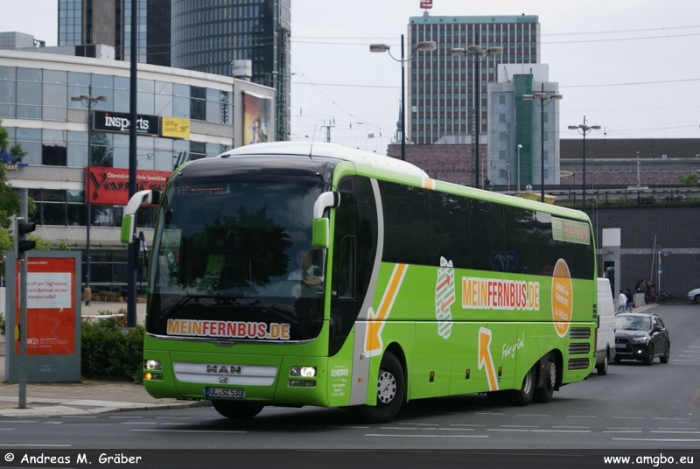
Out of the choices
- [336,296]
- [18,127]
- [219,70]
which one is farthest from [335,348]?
[219,70]

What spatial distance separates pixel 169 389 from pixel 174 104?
68.4 meters

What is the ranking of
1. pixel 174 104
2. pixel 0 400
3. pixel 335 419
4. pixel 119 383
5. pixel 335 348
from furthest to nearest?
pixel 174 104 < pixel 119 383 < pixel 0 400 < pixel 335 419 < pixel 335 348

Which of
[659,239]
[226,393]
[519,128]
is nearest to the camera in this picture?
[226,393]

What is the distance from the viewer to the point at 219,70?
544 feet

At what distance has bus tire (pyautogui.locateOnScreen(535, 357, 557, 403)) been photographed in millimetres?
21469

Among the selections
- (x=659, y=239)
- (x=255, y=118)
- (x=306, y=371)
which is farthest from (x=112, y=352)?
(x=255, y=118)

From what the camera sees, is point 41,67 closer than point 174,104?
Yes

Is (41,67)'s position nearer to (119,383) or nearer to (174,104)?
(174,104)

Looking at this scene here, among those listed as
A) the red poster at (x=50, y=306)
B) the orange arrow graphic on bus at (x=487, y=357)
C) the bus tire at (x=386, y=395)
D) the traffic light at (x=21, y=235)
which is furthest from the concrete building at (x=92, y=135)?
the bus tire at (x=386, y=395)

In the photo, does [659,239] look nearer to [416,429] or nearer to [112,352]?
[112,352]

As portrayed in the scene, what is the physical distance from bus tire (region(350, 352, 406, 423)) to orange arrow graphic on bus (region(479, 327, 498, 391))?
2.98 m

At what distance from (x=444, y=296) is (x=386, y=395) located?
2.30 m

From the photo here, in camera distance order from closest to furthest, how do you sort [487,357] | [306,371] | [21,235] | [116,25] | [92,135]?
[306,371] < [21,235] < [487,357] < [92,135] < [116,25]

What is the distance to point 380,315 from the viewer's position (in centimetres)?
1538
